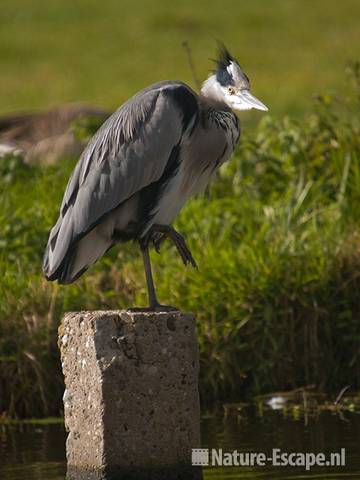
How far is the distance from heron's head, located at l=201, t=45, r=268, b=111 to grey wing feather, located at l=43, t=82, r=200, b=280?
25 centimetres

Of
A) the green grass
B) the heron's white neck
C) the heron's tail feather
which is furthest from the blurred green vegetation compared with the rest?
the green grass

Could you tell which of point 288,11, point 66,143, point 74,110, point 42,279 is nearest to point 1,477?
point 42,279

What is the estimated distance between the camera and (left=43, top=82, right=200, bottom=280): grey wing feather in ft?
21.8

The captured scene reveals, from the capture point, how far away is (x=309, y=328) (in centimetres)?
832

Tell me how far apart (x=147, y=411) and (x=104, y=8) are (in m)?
31.9

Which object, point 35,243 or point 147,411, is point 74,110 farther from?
point 147,411

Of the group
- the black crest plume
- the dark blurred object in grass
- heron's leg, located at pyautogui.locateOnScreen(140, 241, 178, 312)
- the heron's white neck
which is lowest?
heron's leg, located at pyautogui.locateOnScreen(140, 241, 178, 312)

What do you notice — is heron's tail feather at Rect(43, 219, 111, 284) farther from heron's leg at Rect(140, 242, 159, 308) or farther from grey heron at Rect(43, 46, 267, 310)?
heron's leg at Rect(140, 242, 159, 308)

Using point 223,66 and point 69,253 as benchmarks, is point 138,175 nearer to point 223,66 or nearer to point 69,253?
point 69,253

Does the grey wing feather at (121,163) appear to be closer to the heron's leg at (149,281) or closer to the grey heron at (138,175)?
the grey heron at (138,175)

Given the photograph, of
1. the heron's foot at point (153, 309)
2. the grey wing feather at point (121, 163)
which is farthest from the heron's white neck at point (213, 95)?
the heron's foot at point (153, 309)

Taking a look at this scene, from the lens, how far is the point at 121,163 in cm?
675

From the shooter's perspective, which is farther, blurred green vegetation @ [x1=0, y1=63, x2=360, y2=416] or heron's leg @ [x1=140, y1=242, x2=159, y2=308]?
blurred green vegetation @ [x1=0, y1=63, x2=360, y2=416]

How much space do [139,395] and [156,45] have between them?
2736cm
